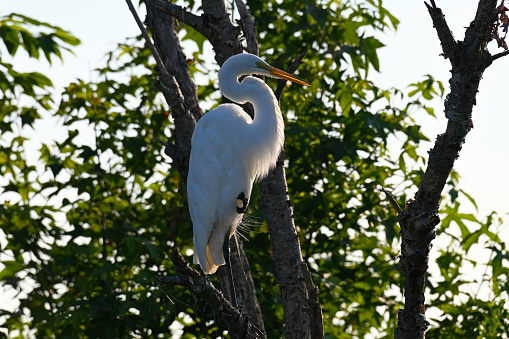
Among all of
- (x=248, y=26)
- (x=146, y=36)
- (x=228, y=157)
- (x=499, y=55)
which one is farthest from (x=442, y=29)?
(x=228, y=157)

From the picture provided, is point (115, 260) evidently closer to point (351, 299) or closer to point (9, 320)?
point (9, 320)

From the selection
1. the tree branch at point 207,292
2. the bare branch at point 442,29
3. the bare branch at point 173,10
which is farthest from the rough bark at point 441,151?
the bare branch at point 173,10

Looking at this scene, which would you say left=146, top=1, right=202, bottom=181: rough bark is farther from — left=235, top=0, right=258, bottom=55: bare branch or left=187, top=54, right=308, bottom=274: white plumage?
left=235, top=0, right=258, bottom=55: bare branch

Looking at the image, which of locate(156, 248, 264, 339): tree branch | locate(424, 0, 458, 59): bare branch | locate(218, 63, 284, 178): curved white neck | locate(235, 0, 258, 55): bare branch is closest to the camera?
locate(424, 0, 458, 59): bare branch

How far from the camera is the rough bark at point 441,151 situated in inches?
61.7

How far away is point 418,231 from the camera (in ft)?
5.91

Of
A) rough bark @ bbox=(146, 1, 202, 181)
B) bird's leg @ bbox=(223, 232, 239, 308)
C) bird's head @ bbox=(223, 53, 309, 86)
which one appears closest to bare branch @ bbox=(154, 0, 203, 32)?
rough bark @ bbox=(146, 1, 202, 181)

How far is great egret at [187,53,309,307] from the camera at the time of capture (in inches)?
120

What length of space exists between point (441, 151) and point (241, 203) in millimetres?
1607

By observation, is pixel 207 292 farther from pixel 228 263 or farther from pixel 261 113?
pixel 261 113

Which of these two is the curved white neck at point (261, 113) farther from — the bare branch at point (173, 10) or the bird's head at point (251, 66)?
the bare branch at point (173, 10)

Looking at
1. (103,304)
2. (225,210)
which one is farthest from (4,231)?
(225,210)

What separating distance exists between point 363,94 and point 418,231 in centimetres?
203

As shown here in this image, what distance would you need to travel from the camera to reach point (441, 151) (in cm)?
172
